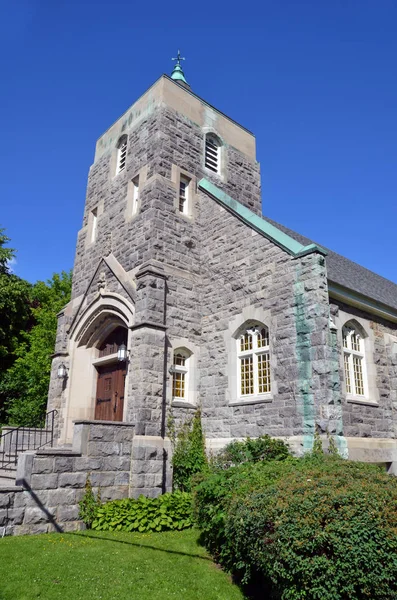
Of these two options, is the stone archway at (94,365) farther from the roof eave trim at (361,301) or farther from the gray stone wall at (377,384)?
the gray stone wall at (377,384)

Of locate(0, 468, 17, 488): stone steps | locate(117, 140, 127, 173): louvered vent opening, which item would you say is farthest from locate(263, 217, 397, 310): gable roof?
locate(0, 468, 17, 488): stone steps

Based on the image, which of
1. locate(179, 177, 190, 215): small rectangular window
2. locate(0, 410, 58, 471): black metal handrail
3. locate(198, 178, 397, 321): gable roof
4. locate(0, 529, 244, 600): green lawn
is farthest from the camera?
locate(179, 177, 190, 215): small rectangular window

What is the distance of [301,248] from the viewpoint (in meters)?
11.1

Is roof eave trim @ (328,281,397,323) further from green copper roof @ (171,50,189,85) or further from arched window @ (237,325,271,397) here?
green copper roof @ (171,50,189,85)

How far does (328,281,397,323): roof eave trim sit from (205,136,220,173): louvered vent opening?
21.6 feet

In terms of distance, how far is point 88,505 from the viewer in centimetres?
947

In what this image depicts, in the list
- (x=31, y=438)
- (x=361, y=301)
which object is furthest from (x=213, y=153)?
(x=31, y=438)

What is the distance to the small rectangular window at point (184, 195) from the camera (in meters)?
14.5

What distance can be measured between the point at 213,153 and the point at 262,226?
17.5 feet

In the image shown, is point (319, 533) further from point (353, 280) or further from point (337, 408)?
point (353, 280)

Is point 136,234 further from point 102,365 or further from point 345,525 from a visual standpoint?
point 345,525

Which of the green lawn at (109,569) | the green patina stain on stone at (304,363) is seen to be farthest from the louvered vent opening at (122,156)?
the green lawn at (109,569)

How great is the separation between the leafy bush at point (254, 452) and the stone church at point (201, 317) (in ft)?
1.30

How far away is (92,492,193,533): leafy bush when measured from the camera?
9.26m
